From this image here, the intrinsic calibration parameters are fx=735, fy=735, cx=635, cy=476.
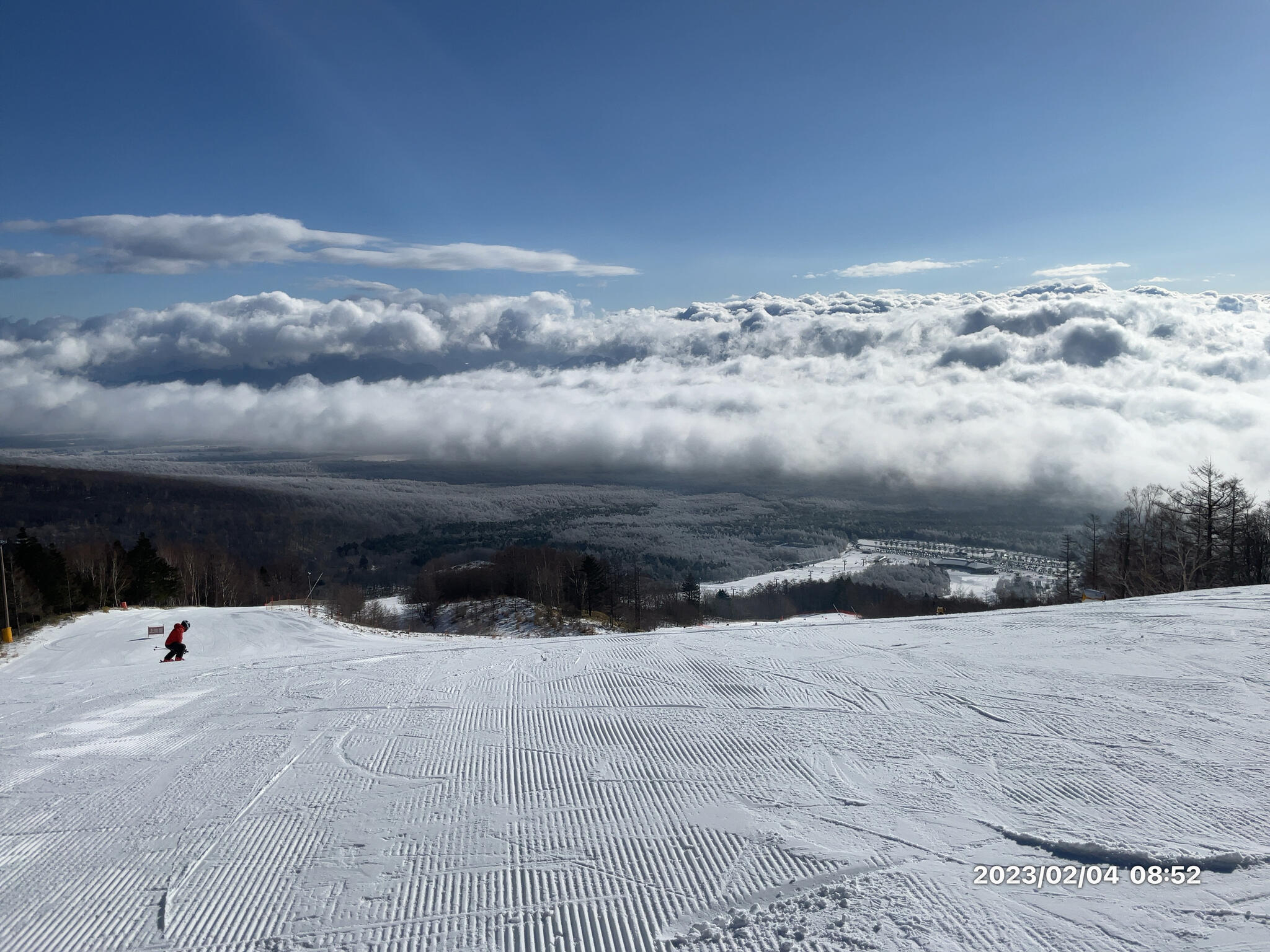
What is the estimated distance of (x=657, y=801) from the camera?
221 inches

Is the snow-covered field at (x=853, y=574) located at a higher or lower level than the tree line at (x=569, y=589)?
lower

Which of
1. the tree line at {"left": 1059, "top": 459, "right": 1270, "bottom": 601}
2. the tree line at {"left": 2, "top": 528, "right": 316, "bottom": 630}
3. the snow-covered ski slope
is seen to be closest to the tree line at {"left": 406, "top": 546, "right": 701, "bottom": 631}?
the tree line at {"left": 2, "top": 528, "right": 316, "bottom": 630}

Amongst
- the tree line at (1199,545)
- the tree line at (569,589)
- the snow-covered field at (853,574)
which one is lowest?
the snow-covered field at (853,574)

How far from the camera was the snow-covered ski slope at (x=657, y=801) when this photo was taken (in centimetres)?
405

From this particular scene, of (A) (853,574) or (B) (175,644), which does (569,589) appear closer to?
(B) (175,644)

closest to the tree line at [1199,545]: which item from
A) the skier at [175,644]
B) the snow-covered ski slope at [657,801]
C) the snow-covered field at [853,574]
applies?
the snow-covered ski slope at [657,801]

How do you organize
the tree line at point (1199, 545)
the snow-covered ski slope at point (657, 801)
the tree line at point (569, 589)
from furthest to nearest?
the tree line at point (569, 589) < the tree line at point (1199, 545) < the snow-covered ski slope at point (657, 801)

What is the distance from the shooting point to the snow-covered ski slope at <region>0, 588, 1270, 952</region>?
4055 mm

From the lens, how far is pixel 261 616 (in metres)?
31.4

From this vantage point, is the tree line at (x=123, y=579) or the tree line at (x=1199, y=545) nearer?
the tree line at (x=1199, y=545)

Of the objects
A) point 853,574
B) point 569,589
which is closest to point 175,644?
point 569,589

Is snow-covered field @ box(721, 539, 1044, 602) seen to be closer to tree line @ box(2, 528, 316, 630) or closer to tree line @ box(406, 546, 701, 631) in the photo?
tree line @ box(406, 546, 701, 631)

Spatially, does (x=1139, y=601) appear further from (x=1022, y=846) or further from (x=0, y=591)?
(x=0, y=591)

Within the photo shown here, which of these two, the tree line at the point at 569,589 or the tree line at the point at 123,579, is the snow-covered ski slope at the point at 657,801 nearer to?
the tree line at the point at 123,579
